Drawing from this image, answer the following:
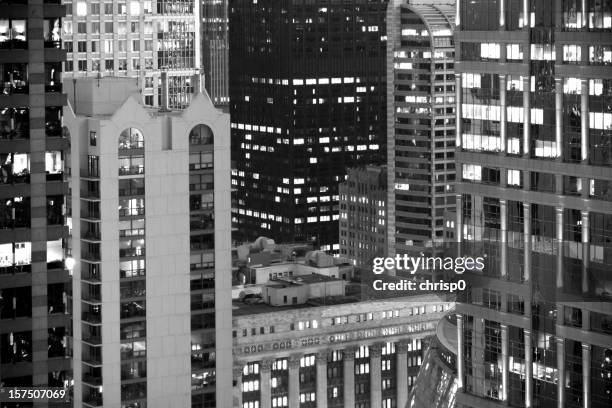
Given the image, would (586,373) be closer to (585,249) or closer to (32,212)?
(585,249)

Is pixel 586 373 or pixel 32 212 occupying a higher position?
pixel 32 212

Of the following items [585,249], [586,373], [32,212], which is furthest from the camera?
[585,249]

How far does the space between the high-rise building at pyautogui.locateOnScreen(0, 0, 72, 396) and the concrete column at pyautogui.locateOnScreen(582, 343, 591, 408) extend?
192ft

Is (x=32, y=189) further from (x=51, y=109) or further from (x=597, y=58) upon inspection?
(x=597, y=58)

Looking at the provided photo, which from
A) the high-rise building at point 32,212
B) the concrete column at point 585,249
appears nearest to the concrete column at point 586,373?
the concrete column at point 585,249

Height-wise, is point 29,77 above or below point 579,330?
above

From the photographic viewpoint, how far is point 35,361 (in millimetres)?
151500

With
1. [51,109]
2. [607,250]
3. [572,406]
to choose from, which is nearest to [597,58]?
[607,250]

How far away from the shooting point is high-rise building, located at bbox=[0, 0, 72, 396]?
151250mm

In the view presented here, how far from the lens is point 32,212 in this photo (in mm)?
152750

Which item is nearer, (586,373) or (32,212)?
(32,212)

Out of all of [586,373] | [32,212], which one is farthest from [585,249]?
[32,212]

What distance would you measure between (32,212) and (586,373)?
62.2 m

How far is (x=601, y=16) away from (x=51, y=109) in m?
62.3
